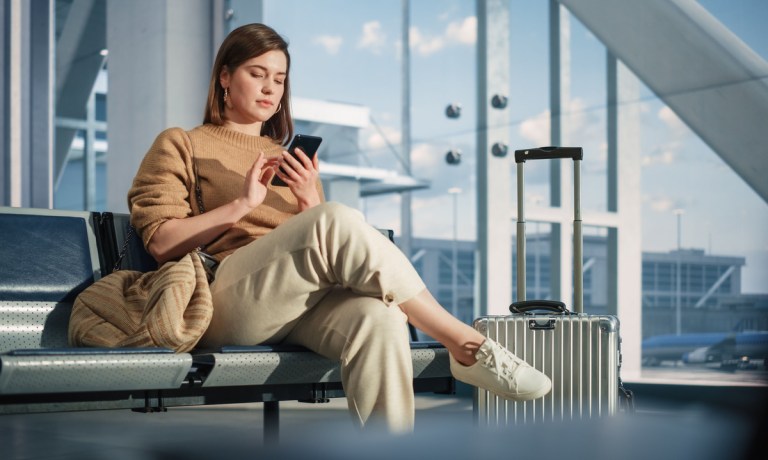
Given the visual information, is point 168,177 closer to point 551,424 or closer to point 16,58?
point 551,424

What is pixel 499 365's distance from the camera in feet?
6.21

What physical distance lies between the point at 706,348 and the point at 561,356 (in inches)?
89.9

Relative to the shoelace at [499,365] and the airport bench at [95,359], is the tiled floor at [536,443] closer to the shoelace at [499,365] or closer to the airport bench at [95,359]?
the airport bench at [95,359]

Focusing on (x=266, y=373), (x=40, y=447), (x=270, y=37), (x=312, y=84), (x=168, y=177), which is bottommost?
(x=40, y=447)

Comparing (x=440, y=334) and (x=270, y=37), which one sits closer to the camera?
(x=440, y=334)

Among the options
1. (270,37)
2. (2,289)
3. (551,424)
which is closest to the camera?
(551,424)

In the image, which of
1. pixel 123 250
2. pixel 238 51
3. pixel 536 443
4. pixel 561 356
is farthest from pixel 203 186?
pixel 536 443

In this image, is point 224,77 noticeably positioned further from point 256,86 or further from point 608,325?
point 608,325

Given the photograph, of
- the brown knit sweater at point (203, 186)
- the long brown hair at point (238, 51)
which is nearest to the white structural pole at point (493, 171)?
the long brown hair at point (238, 51)

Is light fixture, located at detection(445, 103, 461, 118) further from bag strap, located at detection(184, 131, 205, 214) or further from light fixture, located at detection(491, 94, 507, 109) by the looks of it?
bag strap, located at detection(184, 131, 205, 214)

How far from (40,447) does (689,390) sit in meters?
2.92

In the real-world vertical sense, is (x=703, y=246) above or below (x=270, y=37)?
below

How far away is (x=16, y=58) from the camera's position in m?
5.71

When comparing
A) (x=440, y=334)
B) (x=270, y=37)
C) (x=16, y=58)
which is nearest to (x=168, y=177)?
(x=270, y=37)
